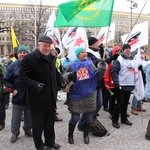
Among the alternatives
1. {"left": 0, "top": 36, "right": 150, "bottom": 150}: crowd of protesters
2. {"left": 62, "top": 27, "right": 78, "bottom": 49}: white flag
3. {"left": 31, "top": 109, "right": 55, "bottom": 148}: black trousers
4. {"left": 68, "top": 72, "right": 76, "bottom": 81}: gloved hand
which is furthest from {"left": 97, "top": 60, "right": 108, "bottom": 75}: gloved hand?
{"left": 62, "top": 27, "right": 78, "bottom": 49}: white flag

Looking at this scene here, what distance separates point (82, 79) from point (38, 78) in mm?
880

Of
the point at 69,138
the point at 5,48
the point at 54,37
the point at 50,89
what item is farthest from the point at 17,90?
the point at 5,48

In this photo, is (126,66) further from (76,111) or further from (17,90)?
(17,90)

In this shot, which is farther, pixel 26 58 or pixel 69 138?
pixel 69 138

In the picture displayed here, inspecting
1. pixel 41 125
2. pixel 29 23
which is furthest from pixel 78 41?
pixel 29 23

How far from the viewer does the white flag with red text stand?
6.64 metres

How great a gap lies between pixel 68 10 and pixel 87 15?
0.36m

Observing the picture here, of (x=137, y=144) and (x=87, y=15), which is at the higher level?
(x=87, y=15)

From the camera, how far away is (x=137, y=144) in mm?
4379

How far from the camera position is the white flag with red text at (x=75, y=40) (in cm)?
664

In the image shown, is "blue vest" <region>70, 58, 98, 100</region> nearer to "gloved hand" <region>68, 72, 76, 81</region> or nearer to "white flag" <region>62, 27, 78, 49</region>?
"gloved hand" <region>68, 72, 76, 81</region>

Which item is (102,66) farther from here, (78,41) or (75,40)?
(75,40)

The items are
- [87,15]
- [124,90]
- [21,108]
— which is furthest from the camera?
[124,90]

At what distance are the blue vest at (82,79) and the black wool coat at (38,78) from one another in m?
0.52
